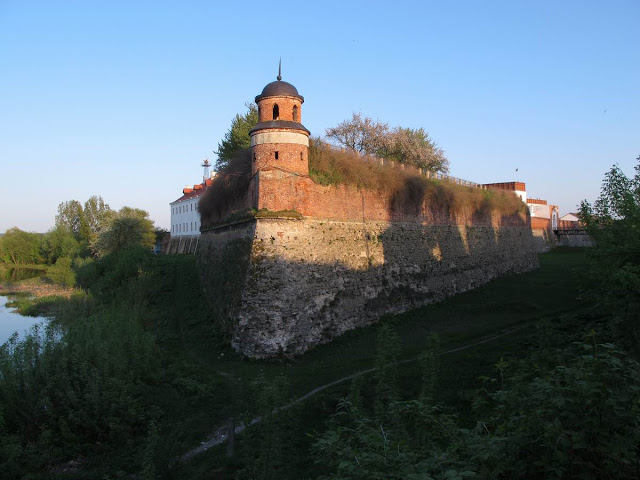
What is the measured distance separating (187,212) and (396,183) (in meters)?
30.2

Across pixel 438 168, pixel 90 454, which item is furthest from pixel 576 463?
pixel 438 168

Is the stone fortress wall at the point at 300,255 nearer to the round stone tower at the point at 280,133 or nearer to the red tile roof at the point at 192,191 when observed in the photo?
the round stone tower at the point at 280,133

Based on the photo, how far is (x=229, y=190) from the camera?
1842 cm

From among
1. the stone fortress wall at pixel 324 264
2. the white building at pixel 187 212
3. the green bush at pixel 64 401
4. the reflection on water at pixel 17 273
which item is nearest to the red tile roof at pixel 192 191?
the white building at pixel 187 212

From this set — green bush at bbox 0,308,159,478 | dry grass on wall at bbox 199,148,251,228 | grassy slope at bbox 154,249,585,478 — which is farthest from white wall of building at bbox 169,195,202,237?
green bush at bbox 0,308,159,478

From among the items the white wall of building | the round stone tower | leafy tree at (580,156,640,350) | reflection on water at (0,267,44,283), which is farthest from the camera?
reflection on water at (0,267,44,283)

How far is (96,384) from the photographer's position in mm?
10297

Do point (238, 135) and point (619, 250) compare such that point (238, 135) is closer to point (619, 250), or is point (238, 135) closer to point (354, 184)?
point (354, 184)

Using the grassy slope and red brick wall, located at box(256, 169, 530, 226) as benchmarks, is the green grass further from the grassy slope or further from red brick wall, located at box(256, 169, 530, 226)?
red brick wall, located at box(256, 169, 530, 226)

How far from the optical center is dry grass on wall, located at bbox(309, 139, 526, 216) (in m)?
16.3

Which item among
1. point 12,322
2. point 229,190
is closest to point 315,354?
point 229,190

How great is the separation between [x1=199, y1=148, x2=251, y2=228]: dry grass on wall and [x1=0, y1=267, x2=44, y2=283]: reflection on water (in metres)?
30.6

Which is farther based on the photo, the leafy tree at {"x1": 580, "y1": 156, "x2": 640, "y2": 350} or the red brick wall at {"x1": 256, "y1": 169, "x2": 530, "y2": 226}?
the red brick wall at {"x1": 256, "y1": 169, "x2": 530, "y2": 226}

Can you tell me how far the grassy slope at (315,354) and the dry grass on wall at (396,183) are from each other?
462 cm
